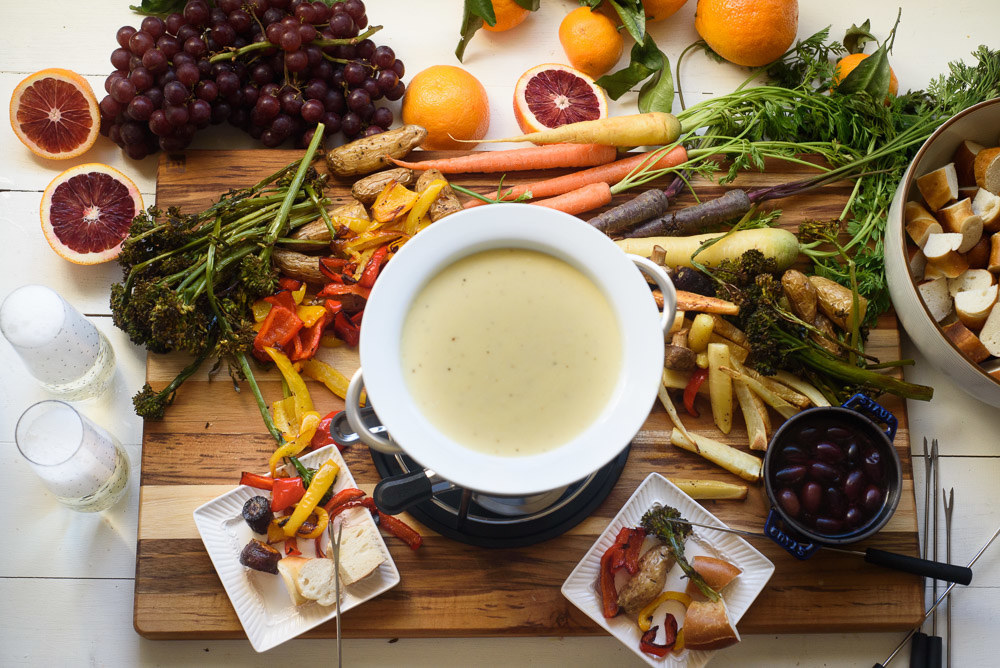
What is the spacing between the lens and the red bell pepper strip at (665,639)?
1.50 m

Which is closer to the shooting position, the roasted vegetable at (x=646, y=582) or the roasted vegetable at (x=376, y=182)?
the roasted vegetable at (x=646, y=582)

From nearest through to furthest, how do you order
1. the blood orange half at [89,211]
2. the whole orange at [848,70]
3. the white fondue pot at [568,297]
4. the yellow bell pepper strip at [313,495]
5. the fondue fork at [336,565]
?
the white fondue pot at [568,297] → the fondue fork at [336,565] → the yellow bell pepper strip at [313,495] → the blood orange half at [89,211] → the whole orange at [848,70]

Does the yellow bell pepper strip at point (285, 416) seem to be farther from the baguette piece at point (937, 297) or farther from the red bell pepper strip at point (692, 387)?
the baguette piece at point (937, 297)

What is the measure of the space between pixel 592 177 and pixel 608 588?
1.00 metres

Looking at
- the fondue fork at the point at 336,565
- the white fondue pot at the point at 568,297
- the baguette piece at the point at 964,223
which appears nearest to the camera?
the white fondue pot at the point at 568,297

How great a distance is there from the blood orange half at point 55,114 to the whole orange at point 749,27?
161 cm

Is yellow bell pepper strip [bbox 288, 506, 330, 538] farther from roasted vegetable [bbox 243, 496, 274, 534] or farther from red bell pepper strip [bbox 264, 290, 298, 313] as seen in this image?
red bell pepper strip [bbox 264, 290, 298, 313]

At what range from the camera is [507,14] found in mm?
1941

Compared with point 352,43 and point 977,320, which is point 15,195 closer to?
point 352,43

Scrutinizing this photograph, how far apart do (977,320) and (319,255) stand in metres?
1.55

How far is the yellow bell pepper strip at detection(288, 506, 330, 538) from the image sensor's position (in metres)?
1.57

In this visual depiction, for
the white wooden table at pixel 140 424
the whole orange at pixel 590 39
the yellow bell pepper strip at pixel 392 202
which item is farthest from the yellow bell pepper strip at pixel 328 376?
the whole orange at pixel 590 39

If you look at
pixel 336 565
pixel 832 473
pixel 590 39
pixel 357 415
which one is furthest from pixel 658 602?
pixel 590 39

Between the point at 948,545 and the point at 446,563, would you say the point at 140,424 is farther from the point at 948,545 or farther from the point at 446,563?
the point at 948,545
